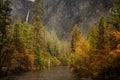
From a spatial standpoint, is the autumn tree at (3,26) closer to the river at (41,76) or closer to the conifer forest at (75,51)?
the conifer forest at (75,51)

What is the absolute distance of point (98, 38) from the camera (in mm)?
47094

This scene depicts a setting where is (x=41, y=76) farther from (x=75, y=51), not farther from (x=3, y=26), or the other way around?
(x=3, y=26)

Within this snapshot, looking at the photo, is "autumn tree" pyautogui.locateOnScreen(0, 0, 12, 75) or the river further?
"autumn tree" pyautogui.locateOnScreen(0, 0, 12, 75)

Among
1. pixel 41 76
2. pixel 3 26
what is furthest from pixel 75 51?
pixel 3 26

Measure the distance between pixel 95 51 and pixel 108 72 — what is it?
5780 mm

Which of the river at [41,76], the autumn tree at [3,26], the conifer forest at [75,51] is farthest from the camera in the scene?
the autumn tree at [3,26]

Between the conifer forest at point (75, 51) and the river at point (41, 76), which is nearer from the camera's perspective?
the conifer forest at point (75, 51)

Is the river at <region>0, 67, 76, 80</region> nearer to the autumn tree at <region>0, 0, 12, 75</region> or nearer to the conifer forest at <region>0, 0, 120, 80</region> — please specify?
the conifer forest at <region>0, 0, 120, 80</region>

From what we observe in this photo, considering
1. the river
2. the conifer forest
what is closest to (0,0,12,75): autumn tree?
the conifer forest

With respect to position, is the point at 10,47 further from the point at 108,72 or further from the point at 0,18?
the point at 108,72

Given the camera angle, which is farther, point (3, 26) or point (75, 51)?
point (75, 51)

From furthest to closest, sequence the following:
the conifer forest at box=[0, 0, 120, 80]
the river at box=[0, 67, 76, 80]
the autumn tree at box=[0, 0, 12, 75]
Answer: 1. the autumn tree at box=[0, 0, 12, 75]
2. the river at box=[0, 67, 76, 80]
3. the conifer forest at box=[0, 0, 120, 80]

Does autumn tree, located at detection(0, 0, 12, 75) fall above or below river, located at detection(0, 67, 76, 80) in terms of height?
above

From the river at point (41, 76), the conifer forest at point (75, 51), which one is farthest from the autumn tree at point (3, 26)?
the river at point (41, 76)
